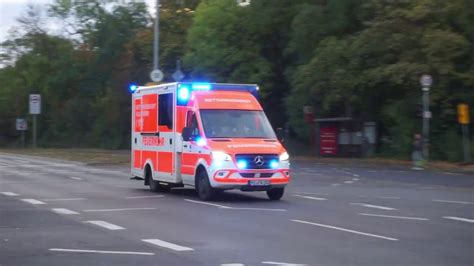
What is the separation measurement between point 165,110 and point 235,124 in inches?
95.3

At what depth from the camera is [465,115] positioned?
1465 inches

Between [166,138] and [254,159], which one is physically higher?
[166,138]

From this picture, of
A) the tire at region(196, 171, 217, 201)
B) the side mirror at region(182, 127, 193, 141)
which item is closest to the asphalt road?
the tire at region(196, 171, 217, 201)

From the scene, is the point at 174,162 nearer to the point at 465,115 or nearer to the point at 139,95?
the point at 139,95

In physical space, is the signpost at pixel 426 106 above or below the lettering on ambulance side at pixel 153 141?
above

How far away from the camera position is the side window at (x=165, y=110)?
858 inches

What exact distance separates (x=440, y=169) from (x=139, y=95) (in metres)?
16.6

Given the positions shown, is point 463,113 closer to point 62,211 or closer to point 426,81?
point 426,81

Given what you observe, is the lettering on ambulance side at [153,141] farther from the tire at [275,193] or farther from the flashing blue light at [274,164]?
the flashing blue light at [274,164]

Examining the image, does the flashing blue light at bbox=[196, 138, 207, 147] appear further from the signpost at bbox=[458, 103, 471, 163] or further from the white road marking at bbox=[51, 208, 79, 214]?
the signpost at bbox=[458, 103, 471, 163]

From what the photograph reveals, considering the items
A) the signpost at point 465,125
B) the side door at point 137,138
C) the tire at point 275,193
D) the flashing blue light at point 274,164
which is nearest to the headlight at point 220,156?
the flashing blue light at point 274,164

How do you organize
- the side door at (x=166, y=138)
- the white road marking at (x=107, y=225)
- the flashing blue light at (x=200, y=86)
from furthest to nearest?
the side door at (x=166, y=138) < the flashing blue light at (x=200, y=86) < the white road marking at (x=107, y=225)

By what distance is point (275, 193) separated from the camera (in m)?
20.3

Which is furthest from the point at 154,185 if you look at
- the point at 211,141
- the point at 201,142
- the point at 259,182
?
the point at 259,182
